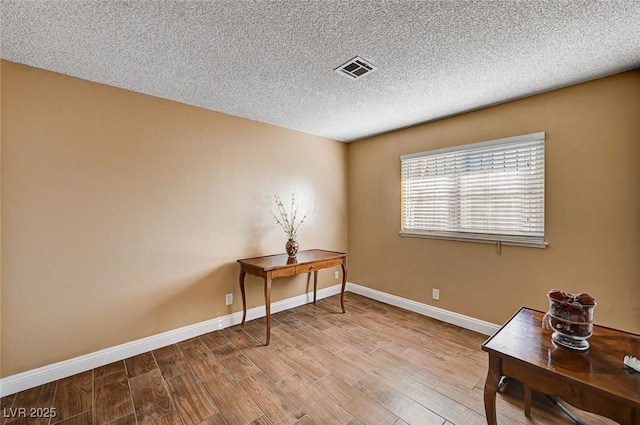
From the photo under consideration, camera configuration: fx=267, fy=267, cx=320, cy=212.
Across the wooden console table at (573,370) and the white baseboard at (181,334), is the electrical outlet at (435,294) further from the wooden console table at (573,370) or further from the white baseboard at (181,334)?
the wooden console table at (573,370)

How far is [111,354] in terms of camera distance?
2.32m

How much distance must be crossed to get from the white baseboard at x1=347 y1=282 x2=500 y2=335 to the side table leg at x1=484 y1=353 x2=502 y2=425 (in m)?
1.68

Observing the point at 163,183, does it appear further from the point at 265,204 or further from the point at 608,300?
the point at 608,300

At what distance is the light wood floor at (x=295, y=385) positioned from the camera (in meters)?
1.73

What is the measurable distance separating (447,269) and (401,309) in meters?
0.84

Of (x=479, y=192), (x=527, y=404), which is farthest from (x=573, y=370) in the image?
(x=479, y=192)

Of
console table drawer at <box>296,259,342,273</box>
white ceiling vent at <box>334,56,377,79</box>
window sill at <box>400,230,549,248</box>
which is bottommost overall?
console table drawer at <box>296,259,342,273</box>

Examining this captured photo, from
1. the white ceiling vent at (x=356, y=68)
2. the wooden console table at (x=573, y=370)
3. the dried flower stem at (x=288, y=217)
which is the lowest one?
the wooden console table at (x=573, y=370)

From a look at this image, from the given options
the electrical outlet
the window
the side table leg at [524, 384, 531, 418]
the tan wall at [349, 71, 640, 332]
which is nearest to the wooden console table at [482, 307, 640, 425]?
the side table leg at [524, 384, 531, 418]

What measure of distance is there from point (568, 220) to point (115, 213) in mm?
4021

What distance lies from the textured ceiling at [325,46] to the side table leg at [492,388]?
188 centimetres

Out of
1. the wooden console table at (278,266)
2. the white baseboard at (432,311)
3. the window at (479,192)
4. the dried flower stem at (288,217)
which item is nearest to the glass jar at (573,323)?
the window at (479,192)

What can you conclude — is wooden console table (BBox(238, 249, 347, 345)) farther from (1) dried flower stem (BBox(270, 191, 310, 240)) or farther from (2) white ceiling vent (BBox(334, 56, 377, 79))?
(2) white ceiling vent (BBox(334, 56, 377, 79))

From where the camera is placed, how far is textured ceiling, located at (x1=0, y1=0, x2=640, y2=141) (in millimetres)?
1471
